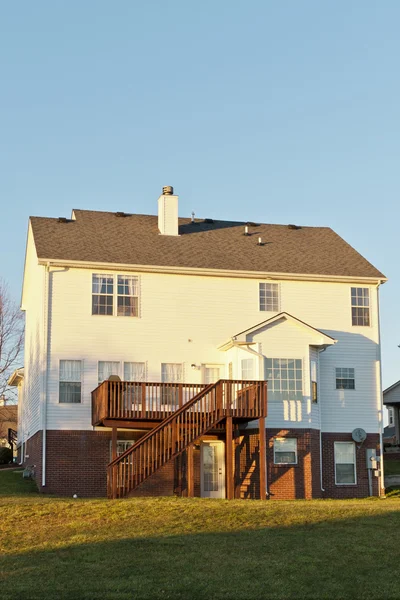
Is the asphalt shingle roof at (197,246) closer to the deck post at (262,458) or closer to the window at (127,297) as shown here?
the window at (127,297)

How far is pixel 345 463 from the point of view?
101 feet

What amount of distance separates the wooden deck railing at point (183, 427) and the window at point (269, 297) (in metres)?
4.25

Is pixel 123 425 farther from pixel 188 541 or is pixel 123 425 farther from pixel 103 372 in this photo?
pixel 188 541

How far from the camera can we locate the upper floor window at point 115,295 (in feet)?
95.4

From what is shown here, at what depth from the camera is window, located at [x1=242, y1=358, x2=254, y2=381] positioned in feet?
94.6

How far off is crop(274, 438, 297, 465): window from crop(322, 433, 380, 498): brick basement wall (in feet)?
5.71

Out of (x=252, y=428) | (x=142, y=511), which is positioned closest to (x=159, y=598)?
(x=142, y=511)

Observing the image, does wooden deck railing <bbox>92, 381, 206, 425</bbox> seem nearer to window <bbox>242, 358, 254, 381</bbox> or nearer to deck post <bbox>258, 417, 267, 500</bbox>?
window <bbox>242, 358, 254, 381</bbox>

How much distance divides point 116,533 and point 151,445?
24.5 ft

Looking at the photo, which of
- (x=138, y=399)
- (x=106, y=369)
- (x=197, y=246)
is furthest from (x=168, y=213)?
(x=138, y=399)

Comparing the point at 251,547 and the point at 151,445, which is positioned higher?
the point at 151,445

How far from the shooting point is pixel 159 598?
13.4 metres

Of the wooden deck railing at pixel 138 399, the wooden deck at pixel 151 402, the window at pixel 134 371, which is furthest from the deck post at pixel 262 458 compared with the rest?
the window at pixel 134 371

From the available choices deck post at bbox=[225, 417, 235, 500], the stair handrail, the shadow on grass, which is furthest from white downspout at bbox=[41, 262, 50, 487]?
the shadow on grass
